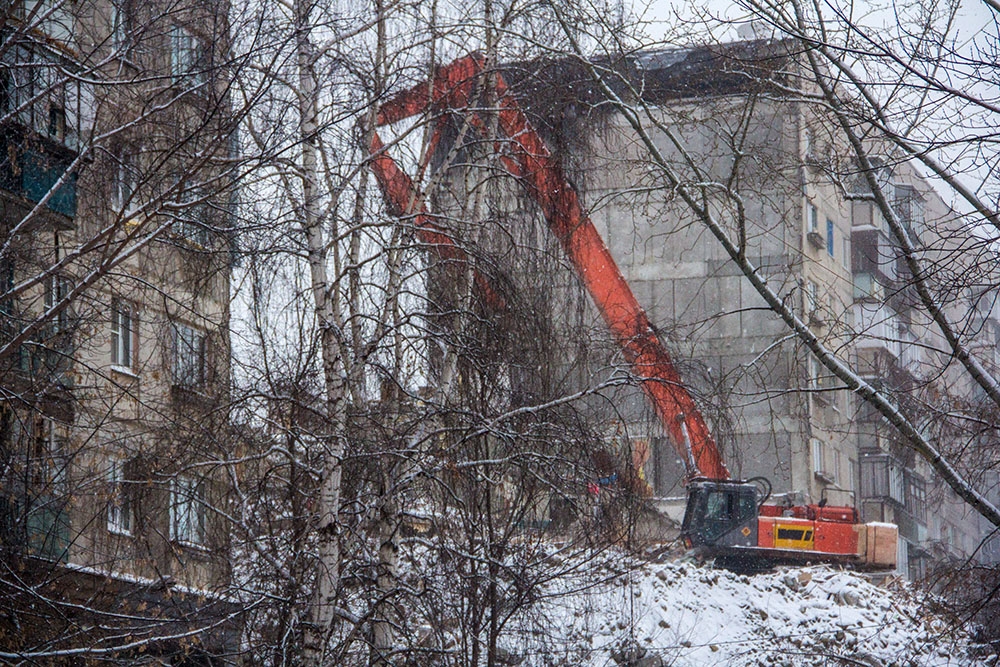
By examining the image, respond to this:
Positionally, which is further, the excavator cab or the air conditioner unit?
the air conditioner unit

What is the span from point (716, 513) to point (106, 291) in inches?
659

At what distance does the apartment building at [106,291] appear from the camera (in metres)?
8.62

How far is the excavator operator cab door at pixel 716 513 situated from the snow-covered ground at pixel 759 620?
65 cm

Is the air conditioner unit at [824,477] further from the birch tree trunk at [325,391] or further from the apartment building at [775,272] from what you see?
the birch tree trunk at [325,391]

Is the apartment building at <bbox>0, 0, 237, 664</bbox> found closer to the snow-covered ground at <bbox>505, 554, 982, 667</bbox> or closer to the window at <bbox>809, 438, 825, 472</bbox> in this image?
the snow-covered ground at <bbox>505, 554, 982, 667</bbox>

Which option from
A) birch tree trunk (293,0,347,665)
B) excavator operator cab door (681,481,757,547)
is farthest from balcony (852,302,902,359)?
birch tree trunk (293,0,347,665)

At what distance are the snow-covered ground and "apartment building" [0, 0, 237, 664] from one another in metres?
6.83

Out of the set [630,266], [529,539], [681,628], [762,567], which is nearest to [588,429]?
[529,539]

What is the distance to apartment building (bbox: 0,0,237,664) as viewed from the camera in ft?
28.3

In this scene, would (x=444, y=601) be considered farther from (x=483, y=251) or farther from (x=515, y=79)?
(x=515, y=79)

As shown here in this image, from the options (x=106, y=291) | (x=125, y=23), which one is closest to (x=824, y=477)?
(x=106, y=291)

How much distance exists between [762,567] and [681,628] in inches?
223

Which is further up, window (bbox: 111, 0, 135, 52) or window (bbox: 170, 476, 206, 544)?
window (bbox: 111, 0, 135, 52)

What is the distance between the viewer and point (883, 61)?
983 centimetres
